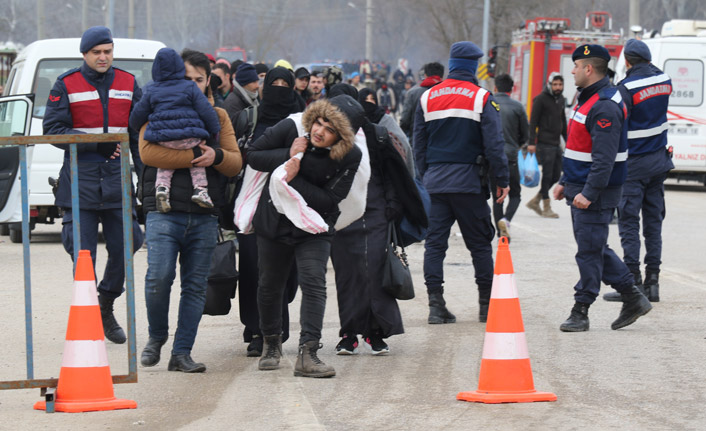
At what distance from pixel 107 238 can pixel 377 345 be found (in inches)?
69.6

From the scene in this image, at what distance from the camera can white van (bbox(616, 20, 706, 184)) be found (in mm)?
20797

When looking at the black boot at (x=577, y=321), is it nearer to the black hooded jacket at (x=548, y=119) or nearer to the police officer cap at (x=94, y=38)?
the police officer cap at (x=94, y=38)

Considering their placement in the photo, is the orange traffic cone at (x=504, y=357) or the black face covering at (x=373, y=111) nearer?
the orange traffic cone at (x=504, y=357)

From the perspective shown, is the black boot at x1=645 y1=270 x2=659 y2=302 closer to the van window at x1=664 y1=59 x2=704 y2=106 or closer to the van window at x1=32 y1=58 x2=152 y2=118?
the van window at x1=32 y1=58 x2=152 y2=118

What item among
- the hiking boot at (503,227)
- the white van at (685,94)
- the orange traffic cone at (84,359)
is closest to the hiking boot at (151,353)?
the orange traffic cone at (84,359)

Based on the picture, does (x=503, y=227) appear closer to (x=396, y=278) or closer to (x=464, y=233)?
(x=464, y=233)

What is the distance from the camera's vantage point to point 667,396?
6.08m

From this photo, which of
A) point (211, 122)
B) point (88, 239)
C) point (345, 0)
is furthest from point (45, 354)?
point (345, 0)

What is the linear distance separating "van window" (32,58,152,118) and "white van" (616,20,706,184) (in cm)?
1011

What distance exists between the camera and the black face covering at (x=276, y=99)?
7.02 metres

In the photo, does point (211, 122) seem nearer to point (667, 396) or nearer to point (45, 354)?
point (45, 354)

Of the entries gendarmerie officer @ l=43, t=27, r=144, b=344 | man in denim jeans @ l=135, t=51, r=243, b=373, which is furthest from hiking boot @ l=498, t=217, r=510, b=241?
man in denim jeans @ l=135, t=51, r=243, b=373

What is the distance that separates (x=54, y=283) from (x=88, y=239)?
3.14m

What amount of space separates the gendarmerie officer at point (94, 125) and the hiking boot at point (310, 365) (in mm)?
1375
